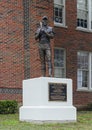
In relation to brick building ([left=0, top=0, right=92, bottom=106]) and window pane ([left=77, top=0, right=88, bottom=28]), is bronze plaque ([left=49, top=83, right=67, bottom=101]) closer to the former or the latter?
brick building ([left=0, top=0, right=92, bottom=106])

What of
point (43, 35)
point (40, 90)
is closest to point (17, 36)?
point (43, 35)

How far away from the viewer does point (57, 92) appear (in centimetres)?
1714

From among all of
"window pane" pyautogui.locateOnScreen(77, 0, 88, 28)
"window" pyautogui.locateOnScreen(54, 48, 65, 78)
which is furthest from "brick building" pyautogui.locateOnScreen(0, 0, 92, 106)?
"window pane" pyautogui.locateOnScreen(77, 0, 88, 28)

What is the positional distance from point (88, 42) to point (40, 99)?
13500 millimetres

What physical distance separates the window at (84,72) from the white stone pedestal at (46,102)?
453 inches

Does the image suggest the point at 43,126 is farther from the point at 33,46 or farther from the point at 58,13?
the point at 58,13

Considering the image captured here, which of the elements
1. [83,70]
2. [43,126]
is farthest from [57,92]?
[83,70]

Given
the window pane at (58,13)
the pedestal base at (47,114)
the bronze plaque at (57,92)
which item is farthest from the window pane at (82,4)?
the pedestal base at (47,114)

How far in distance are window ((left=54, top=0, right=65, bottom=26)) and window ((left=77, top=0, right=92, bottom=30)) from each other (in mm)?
1484

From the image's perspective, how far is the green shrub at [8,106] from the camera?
2080 cm

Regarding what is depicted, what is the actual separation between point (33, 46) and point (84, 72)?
684cm

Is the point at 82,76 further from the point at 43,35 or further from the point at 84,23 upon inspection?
the point at 43,35

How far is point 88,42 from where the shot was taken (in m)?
29.7

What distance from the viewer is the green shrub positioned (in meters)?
20.8
